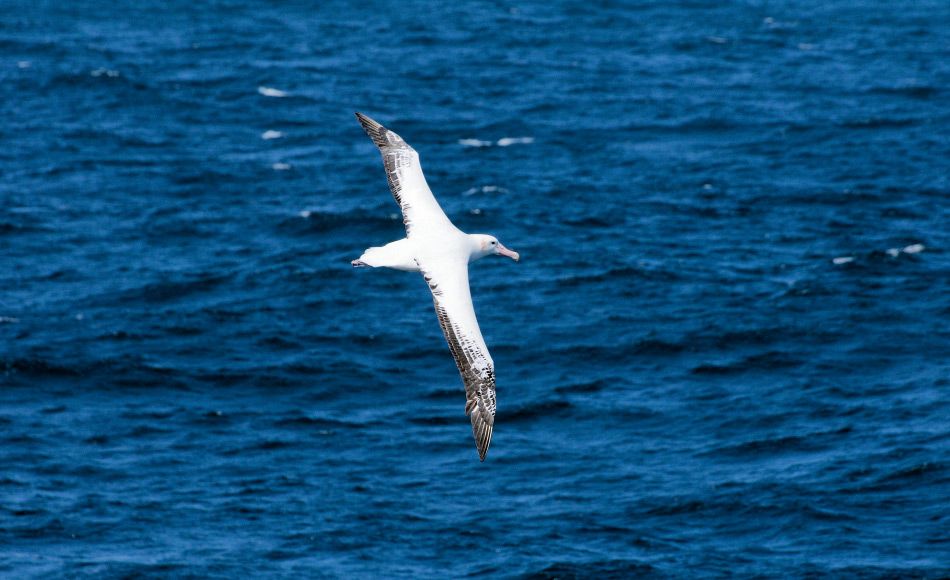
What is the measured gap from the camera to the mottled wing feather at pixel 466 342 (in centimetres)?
2580

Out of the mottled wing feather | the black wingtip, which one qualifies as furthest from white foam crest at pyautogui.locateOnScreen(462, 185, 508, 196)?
the mottled wing feather

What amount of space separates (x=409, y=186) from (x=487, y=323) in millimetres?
34489

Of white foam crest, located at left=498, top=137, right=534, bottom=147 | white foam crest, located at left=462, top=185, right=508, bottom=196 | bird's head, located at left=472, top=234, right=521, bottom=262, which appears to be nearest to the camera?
bird's head, located at left=472, top=234, right=521, bottom=262

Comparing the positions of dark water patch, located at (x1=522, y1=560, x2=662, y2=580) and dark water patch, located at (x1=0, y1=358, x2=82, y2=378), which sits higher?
dark water patch, located at (x1=0, y1=358, x2=82, y2=378)

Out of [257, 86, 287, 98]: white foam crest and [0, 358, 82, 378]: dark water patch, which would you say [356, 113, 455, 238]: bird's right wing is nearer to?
[0, 358, 82, 378]: dark water patch

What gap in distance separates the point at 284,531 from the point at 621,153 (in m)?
34.8

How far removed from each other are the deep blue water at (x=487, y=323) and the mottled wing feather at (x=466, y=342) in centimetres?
2543

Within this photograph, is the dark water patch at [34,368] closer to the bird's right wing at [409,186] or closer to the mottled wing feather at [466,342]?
the bird's right wing at [409,186]

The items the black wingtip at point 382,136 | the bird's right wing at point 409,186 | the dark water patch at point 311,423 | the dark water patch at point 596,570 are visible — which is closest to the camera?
the bird's right wing at point 409,186

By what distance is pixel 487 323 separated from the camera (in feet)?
209

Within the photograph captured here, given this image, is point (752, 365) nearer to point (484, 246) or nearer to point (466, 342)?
point (484, 246)

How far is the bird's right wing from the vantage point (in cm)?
2864

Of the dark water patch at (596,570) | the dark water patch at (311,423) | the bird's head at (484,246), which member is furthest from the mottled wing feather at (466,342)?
the dark water patch at (311,423)

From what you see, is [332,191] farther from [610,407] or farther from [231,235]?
[610,407]
